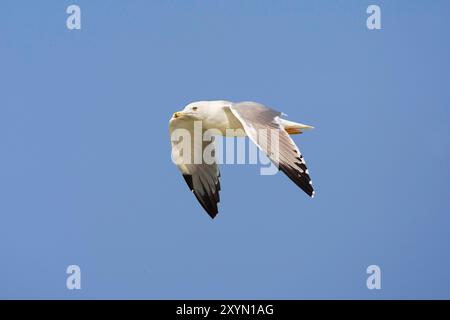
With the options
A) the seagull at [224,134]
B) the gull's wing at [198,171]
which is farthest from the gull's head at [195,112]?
the gull's wing at [198,171]

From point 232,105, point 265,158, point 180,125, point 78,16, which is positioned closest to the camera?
point 265,158

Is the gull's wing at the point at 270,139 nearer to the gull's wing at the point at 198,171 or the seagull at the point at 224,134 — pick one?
the seagull at the point at 224,134

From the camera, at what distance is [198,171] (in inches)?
287

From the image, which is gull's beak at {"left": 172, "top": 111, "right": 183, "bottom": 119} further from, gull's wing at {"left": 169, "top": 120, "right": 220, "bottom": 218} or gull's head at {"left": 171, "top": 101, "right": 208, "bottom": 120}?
gull's wing at {"left": 169, "top": 120, "right": 220, "bottom": 218}

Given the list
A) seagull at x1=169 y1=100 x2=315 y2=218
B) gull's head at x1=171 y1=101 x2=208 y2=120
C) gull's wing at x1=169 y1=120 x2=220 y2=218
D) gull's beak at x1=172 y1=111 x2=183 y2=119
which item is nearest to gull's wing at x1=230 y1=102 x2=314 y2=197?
seagull at x1=169 y1=100 x2=315 y2=218

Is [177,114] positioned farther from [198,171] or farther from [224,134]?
[198,171]

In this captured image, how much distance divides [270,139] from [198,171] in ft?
3.93

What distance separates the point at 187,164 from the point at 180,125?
31 cm

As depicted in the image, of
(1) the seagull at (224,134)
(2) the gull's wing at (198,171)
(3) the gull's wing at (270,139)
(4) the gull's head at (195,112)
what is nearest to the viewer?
(3) the gull's wing at (270,139)

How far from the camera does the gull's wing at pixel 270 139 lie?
5.90 m

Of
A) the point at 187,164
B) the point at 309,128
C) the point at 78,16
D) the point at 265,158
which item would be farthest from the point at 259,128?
the point at 78,16

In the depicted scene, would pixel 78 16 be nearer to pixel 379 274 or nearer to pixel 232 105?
pixel 232 105

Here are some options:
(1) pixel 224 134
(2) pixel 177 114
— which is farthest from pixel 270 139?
(2) pixel 177 114

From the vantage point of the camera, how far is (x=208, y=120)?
699cm
